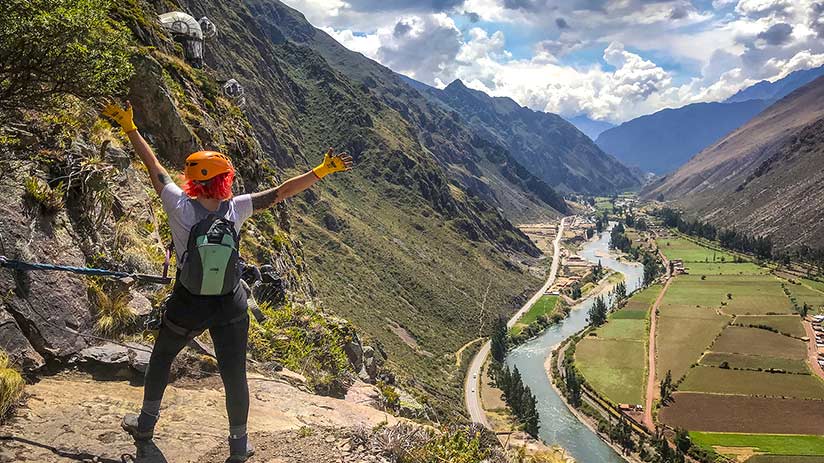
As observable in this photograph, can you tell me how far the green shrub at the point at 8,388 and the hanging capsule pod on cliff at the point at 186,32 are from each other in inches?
1104

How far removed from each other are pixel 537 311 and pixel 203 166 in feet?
398

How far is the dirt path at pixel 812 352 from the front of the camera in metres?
79.2

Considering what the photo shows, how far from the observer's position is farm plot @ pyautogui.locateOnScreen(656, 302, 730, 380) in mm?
84625

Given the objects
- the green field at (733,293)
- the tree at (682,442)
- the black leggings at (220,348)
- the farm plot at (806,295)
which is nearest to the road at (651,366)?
the green field at (733,293)

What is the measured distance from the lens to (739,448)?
198ft

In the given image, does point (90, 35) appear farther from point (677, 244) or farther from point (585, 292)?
point (677, 244)

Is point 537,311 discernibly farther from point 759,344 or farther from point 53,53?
point 53,53

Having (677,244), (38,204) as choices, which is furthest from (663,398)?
(677,244)

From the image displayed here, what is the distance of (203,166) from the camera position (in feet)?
16.3

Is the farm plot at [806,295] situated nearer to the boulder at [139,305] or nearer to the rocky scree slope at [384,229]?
the rocky scree slope at [384,229]

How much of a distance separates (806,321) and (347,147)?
123407 millimetres

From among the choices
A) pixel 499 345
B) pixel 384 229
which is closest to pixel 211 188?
pixel 499 345

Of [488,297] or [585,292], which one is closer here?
[488,297]

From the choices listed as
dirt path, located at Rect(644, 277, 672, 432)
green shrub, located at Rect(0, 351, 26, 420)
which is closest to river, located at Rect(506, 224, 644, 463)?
dirt path, located at Rect(644, 277, 672, 432)
